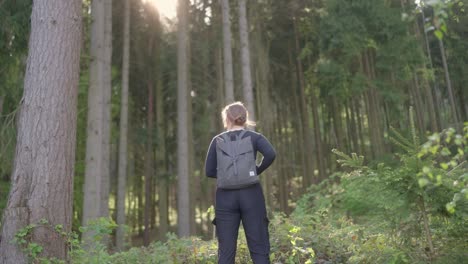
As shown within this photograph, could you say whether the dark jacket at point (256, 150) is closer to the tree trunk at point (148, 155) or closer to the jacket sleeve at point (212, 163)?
the jacket sleeve at point (212, 163)

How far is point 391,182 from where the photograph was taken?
12.6 ft

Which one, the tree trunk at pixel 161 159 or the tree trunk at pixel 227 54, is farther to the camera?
the tree trunk at pixel 161 159

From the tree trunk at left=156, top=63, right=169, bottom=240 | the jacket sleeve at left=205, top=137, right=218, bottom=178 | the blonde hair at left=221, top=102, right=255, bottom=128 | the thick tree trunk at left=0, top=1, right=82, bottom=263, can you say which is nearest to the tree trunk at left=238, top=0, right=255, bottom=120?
the thick tree trunk at left=0, top=1, right=82, bottom=263

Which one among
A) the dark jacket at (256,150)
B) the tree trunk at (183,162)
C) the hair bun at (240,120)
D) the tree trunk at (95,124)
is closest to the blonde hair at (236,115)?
the hair bun at (240,120)

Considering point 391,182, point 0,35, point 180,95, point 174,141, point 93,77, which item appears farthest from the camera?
point 174,141

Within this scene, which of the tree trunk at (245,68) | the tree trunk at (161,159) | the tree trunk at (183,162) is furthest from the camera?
the tree trunk at (161,159)

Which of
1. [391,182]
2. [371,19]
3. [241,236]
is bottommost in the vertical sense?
[241,236]

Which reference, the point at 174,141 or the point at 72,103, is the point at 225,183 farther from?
the point at 174,141

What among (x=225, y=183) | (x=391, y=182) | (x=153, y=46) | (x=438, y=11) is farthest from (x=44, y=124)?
(x=153, y=46)

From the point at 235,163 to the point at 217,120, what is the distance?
1683 cm

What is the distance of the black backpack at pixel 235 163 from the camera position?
3.90 m

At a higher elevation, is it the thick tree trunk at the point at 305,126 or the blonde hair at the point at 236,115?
the thick tree trunk at the point at 305,126

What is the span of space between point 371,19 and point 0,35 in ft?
41.1

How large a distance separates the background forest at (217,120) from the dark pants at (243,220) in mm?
906
